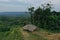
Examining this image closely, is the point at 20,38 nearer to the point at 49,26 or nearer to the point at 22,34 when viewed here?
the point at 22,34

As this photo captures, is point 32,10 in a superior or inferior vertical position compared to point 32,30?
superior

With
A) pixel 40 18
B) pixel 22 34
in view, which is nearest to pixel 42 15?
pixel 40 18

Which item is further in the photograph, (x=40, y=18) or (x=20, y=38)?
(x=40, y=18)

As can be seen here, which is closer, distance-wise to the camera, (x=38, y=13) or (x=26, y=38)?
(x=26, y=38)

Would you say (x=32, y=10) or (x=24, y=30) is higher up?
(x=32, y=10)

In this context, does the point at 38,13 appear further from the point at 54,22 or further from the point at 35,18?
the point at 54,22

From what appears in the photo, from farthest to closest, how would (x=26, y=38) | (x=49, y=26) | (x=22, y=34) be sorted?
(x=49, y=26), (x=22, y=34), (x=26, y=38)

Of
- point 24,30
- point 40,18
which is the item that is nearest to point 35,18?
point 40,18

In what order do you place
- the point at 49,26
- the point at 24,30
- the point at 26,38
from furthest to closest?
the point at 49,26, the point at 24,30, the point at 26,38

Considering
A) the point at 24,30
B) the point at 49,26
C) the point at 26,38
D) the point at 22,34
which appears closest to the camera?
the point at 26,38
